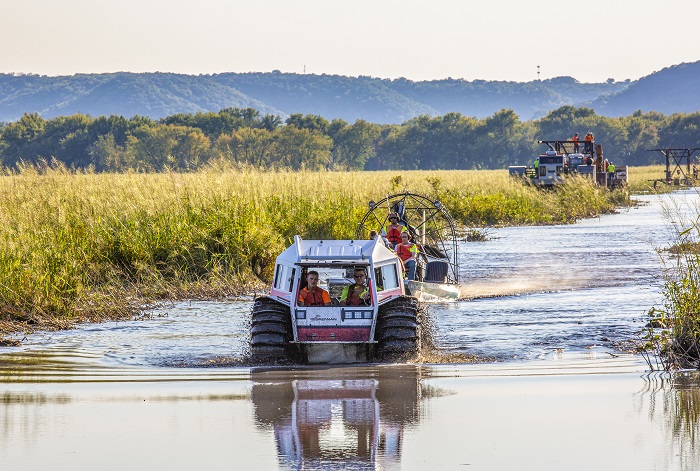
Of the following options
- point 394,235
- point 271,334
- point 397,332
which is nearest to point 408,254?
point 394,235

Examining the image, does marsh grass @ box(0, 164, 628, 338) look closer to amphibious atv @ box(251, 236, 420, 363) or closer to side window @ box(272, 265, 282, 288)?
side window @ box(272, 265, 282, 288)

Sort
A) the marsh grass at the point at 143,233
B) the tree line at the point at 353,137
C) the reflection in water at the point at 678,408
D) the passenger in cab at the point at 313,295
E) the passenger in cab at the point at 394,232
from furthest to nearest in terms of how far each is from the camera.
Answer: the tree line at the point at 353,137 → the passenger in cab at the point at 394,232 → the marsh grass at the point at 143,233 → the passenger in cab at the point at 313,295 → the reflection in water at the point at 678,408

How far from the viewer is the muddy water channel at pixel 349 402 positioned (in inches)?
332

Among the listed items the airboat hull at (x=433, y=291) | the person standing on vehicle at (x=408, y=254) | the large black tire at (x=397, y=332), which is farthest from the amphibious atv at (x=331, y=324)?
the person standing on vehicle at (x=408, y=254)

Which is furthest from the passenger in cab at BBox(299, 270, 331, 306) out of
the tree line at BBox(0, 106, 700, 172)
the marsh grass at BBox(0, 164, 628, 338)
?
the tree line at BBox(0, 106, 700, 172)

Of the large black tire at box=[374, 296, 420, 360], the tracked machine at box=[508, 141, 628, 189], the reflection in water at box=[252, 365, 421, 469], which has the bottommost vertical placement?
the reflection in water at box=[252, 365, 421, 469]

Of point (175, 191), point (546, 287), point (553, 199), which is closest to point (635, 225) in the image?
point (553, 199)

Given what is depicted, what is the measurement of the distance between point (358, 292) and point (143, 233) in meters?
7.90

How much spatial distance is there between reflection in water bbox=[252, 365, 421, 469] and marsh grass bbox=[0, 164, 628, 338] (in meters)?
5.45

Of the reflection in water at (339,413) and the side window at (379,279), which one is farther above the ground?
the side window at (379,279)

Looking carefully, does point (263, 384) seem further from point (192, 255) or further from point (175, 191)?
point (175, 191)

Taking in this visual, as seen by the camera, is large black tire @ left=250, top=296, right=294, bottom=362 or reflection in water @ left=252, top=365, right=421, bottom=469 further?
large black tire @ left=250, top=296, right=294, bottom=362

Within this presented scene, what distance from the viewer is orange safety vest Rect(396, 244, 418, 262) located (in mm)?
19266

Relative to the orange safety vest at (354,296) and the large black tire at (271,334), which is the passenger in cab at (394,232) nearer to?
the orange safety vest at (354,296)
